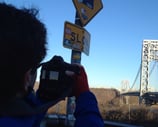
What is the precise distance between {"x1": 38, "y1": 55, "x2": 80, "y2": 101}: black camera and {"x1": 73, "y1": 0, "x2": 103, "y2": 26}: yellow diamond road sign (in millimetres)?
5257

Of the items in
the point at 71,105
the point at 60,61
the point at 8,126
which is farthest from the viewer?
the point at 71,105

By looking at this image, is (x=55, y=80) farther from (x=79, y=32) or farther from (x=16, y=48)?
(x=79, y=32)

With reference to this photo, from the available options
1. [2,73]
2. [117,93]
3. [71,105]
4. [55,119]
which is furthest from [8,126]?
[117,93]

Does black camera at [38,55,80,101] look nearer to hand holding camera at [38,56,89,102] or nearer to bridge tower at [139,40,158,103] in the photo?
hand holding camera at [38,56,89,102]

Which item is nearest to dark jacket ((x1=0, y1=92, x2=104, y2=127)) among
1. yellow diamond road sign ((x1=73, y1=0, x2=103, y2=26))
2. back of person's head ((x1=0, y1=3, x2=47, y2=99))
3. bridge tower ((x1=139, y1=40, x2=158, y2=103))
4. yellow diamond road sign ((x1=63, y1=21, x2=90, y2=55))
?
back of person's head ((x1=0, y1=3, x2=47, y2=99))

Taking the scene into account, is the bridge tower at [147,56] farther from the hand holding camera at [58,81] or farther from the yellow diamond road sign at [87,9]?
the hand holding camera at [58,81]

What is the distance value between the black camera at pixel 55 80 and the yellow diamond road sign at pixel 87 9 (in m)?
5.26

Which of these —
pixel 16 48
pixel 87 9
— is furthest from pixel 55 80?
pixel 87 9

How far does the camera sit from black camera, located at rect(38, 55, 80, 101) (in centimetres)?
194

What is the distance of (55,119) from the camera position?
9734mm

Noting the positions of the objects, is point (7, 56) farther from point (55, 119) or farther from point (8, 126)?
point (55, 119)

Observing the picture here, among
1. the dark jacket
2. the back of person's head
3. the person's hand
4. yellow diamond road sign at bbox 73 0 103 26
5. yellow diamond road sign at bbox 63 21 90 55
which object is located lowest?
the dark jacket

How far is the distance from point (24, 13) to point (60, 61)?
0.27m

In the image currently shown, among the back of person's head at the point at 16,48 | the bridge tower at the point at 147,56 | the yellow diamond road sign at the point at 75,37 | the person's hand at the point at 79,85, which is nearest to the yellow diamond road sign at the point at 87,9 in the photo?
the yellow diamond road sign at the point at 75,37
